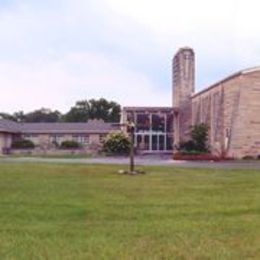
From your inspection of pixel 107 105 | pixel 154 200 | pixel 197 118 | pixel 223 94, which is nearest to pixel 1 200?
pixel 154 200

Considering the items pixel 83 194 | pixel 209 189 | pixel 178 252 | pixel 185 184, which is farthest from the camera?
pixel 185 184

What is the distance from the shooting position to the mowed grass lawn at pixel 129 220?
8641 millimetres

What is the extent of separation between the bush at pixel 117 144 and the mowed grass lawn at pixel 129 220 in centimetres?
3287

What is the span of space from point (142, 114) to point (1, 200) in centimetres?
5439

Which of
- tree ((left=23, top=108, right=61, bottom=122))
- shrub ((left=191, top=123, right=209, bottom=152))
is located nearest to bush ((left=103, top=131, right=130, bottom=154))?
shrub ((left=191, top=123, right=209, bottom=152))

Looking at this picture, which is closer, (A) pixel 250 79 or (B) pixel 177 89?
(A) pixel 250 79

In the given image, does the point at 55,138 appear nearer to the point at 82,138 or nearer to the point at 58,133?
the point at 58,133

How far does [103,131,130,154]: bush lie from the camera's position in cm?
5224

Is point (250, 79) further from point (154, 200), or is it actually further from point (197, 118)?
point (154, 200)

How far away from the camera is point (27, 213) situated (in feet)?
39.9

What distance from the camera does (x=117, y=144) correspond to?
171 ft


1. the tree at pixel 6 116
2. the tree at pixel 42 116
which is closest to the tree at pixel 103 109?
the tree at pixel 42 116

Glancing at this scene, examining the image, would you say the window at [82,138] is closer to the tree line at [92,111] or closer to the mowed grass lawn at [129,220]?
the tree line at [92,111]

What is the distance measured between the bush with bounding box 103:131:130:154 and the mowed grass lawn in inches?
1294
